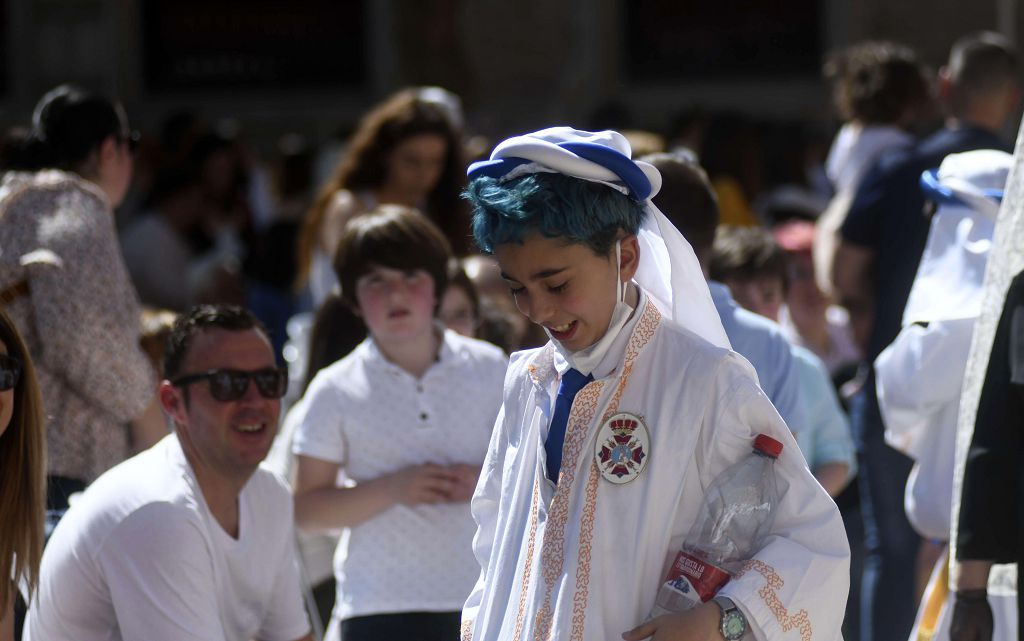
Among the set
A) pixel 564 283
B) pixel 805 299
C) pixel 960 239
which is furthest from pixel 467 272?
pixel 564 283

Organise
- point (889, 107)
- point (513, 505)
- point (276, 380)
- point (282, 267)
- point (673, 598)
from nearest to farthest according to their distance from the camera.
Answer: point (673, 598)
point (513, 505)
point (276, 380)
point (889, 107)
point (282, 267)

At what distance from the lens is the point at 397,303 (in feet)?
13.4

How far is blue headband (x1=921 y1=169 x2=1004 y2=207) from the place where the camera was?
4.13 meters

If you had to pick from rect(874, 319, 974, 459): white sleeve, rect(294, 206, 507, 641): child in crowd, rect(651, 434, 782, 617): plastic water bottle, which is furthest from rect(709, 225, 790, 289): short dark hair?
rect(651, 434, 782, 617): plastic water bottle

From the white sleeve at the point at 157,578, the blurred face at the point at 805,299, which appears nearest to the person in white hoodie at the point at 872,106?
the blurred face at the point at 805,299

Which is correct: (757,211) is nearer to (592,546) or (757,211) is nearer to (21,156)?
(21,156)

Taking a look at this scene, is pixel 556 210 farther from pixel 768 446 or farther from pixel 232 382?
pixel 232 382

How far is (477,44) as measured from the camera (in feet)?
41.4

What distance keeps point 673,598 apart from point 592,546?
0.15m

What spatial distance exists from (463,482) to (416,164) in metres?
2.13

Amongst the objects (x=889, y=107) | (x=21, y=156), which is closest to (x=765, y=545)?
(x=21, y=156)

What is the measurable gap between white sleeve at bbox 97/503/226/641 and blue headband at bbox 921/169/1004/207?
6.93 feet

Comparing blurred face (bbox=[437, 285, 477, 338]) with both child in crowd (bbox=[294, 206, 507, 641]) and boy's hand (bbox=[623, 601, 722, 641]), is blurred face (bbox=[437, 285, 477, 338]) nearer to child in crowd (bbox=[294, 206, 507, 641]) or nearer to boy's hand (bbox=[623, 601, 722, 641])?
child in crowd (bbox=[294, 206, 507, 641])

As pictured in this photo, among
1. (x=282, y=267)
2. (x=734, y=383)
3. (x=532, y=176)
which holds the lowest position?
(x=282, y=267)
